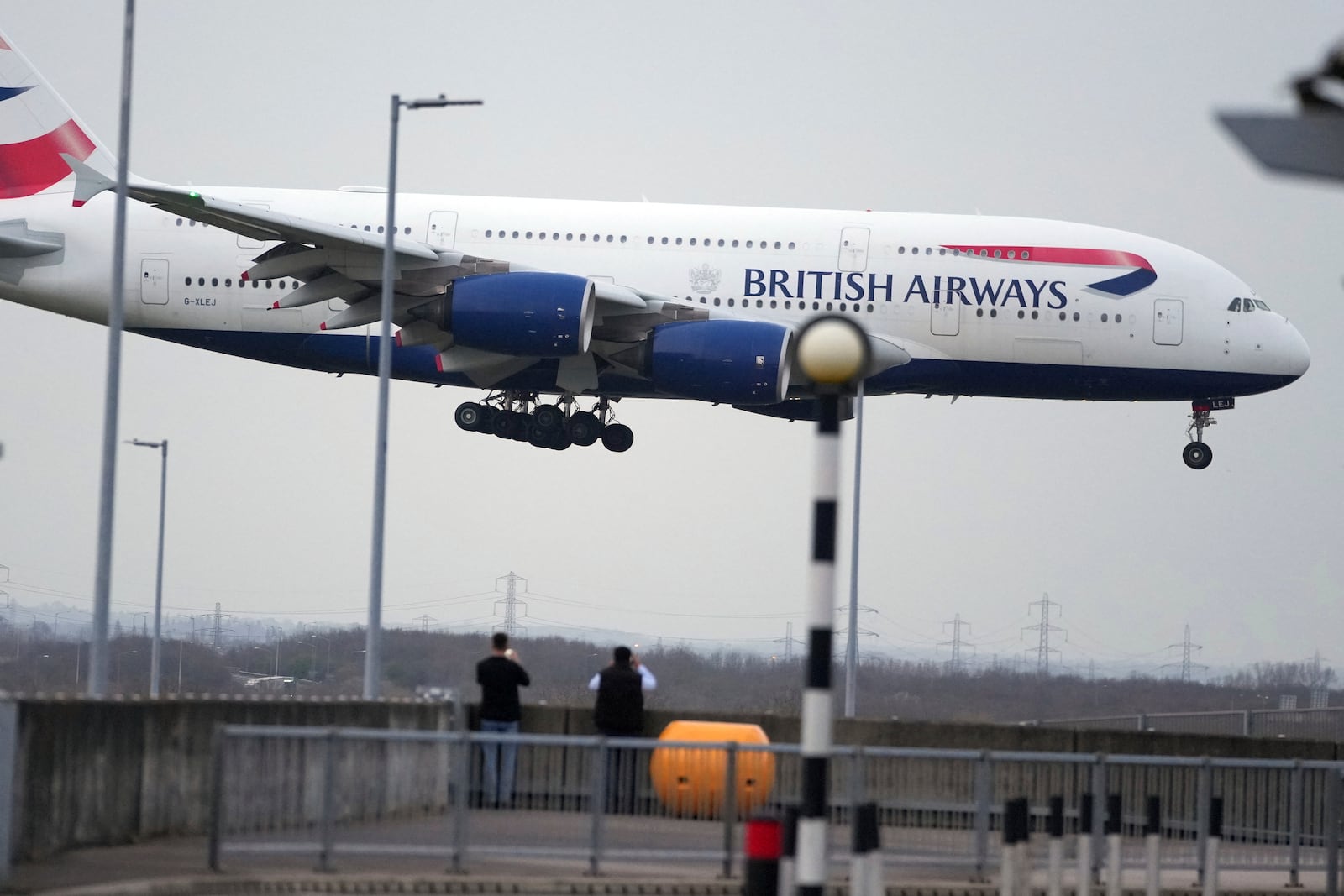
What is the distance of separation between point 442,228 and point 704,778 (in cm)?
2629

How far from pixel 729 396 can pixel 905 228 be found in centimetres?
582

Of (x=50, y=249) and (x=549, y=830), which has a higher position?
(x=50, y=249)

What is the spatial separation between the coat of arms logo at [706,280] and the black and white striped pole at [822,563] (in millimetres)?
28868

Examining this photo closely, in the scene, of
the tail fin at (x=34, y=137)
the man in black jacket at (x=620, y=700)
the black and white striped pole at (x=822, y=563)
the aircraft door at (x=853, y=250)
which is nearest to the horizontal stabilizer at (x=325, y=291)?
the tail fin at (x=34, y=137)

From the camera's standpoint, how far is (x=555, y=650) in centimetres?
4288

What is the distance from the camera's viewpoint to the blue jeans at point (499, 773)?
14438mm

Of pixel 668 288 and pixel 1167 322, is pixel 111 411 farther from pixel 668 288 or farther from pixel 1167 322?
pixel 1167 322

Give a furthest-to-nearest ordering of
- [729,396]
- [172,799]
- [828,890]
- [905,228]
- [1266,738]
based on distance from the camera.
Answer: [905,228] → [729,396] → [1266,738] → [172,799] → [828,890]

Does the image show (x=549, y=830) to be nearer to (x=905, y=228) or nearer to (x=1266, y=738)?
(x=1266, y=738)


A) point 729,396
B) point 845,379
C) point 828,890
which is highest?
point 729,396

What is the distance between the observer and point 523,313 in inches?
1384

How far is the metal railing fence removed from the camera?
13.7 metres

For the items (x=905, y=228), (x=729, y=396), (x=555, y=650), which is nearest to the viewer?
(x=729, y=396)

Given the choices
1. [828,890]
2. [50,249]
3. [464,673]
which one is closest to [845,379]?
[828,890]
